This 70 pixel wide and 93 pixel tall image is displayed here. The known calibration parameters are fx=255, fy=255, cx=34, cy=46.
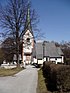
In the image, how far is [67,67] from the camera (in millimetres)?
13680

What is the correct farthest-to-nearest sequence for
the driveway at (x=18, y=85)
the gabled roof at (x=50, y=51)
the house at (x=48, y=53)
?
the gabled roof at (x=50, y=51)
the house at (x=48, y=53)
the driveway at (x=18, y=85)

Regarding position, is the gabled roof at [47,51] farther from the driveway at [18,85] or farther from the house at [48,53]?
the driveway at [18,85]

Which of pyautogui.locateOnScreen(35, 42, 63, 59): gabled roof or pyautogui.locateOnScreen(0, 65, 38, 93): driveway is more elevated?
pyautogui.locateOnScreen(35, 42, 63, 59): gabled roof

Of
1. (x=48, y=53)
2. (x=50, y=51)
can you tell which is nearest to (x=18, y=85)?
(x=48, y=53)

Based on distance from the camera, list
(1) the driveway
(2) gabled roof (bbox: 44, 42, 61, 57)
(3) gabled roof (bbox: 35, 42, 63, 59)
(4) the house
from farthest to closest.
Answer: (2) gabled roof (bbox: 44, 42, 61, 57), (3) gabled roof (bbox: 35, 42, 63, 59), (4) the house, (1) the driveway

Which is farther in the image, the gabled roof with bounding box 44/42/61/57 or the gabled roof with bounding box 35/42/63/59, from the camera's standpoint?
the gabled roof with bounding box 44/42/61/57

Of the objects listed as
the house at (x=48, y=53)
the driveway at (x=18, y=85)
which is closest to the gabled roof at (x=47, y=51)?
the house at (x=48, y=53)

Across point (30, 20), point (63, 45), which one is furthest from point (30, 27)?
point (63, 45)

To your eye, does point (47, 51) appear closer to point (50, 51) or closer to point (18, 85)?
point (50, 51)

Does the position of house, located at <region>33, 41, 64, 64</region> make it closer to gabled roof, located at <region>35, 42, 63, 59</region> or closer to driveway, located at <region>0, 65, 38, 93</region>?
gabled roof, located at <region>35, 42, 63, 59</region>

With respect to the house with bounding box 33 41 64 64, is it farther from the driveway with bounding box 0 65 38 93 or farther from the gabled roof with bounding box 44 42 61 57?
the driveway with bounding box 0 65 38 93

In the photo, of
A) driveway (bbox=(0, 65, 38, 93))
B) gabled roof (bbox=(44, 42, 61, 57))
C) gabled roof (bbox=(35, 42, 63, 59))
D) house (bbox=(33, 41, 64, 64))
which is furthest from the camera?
gabled roof (bbox=(44, 42, 61, 57))

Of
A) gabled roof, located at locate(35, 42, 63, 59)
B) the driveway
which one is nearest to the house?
gabled roof, located at locate(35, 42, 63, 59)

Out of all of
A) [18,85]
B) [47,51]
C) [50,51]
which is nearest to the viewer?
[18,85]
